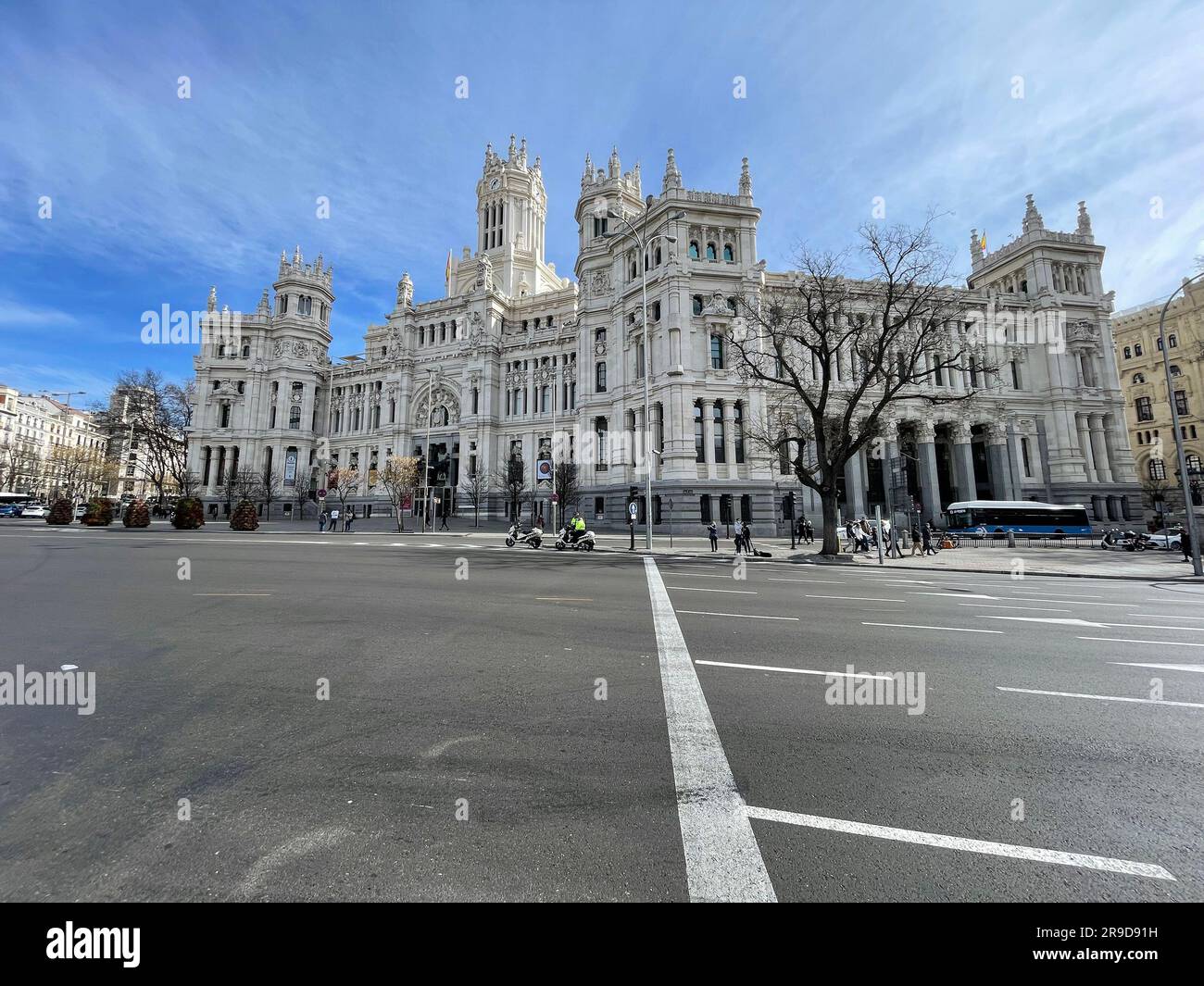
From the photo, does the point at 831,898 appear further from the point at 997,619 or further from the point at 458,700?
the point at 997,619

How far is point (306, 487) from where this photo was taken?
213 ft

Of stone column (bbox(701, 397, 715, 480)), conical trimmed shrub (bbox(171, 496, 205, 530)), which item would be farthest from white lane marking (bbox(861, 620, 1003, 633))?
conical trimmed shrub (bbox(171, 496, 205, 530))

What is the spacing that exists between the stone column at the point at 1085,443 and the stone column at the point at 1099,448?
38 centimetres

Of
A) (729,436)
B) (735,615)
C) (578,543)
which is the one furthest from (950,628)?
(729,436)

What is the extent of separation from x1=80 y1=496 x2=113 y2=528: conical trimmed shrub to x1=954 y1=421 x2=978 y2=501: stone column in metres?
69.7

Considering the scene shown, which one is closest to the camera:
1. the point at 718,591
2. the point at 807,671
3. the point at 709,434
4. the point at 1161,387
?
the point at 807,671

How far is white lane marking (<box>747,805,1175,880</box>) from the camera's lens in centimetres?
230

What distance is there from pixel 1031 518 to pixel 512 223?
235 feet

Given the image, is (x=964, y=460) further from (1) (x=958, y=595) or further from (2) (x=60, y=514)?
(2) (x=60, y=514)

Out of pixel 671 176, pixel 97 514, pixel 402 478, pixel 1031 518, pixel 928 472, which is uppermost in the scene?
pixel 671 176


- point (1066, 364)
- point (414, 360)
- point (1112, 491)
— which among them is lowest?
point (1112, 491)

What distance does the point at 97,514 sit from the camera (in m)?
33.8
